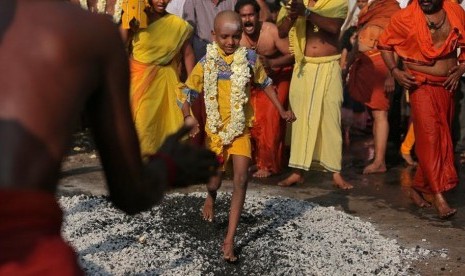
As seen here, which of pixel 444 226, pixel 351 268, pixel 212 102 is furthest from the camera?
pixel 444 226

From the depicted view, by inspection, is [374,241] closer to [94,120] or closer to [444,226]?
[444,226]

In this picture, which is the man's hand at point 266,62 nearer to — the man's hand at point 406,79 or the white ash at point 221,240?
the man's hand at point 406,79

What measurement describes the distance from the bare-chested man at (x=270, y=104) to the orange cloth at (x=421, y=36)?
4.51 feet

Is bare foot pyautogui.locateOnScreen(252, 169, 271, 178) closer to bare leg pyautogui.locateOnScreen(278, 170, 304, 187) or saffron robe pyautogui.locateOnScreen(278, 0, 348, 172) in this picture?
bare leg pyautogui.locateOnScreen(278, 170, 304, 187)

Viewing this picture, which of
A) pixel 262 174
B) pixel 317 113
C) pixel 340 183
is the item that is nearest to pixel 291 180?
pixel 340 183

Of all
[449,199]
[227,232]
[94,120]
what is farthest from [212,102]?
[94,120]

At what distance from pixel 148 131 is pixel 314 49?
5.83ft

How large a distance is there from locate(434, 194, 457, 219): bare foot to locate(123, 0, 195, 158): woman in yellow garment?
8.43ft

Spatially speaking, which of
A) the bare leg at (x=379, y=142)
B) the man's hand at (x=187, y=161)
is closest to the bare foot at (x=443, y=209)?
the bare leg at (x=379, y=142)

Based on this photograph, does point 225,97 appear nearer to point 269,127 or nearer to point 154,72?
point 154,72

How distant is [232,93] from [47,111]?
169 inches

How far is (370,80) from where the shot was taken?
33.8 ft

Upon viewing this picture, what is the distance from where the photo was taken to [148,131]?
862 cm

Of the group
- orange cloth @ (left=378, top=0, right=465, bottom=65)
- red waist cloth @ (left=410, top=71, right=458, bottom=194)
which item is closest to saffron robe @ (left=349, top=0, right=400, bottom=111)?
orange cloth @ (left=378, top=0, right=465, bottom=65)
